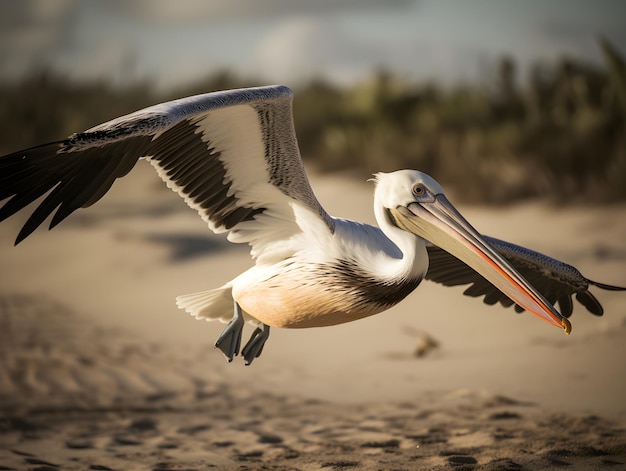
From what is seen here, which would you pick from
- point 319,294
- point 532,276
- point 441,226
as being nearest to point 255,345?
point 319,294

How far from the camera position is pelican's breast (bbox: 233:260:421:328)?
14.0 feet

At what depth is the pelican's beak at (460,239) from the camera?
415 centimetres

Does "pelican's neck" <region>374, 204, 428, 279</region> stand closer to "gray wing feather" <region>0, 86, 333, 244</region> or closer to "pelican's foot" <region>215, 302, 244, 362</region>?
"gray wing feather" <region>0, 86, 333, 244</region>

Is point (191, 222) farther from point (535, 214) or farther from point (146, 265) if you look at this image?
point (535, 214)

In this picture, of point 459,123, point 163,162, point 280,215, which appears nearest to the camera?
point 163,162

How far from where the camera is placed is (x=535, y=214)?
10.9 metres

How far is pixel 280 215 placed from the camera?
4699mm

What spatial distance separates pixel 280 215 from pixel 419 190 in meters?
0.86

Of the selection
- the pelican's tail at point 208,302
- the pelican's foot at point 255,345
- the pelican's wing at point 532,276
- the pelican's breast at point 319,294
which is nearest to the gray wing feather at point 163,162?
the pelican's breast at point 319,294

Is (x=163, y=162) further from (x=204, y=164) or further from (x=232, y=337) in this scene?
(x=232, y=337)

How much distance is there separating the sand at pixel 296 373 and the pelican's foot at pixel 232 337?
1.36 m

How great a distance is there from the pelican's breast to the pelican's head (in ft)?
0.86

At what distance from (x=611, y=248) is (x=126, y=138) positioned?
7.51 metres

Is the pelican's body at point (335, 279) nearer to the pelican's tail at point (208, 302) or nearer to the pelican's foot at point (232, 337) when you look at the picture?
the pelican's foot at point (232, 337)
